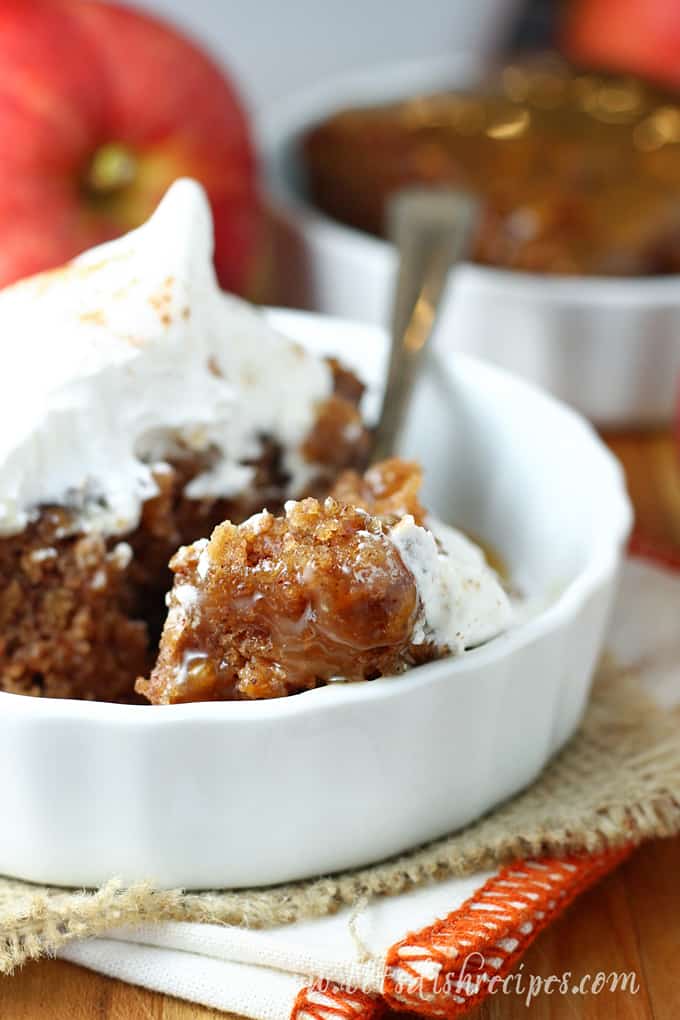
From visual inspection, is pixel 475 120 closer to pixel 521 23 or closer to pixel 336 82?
pixel 336 82

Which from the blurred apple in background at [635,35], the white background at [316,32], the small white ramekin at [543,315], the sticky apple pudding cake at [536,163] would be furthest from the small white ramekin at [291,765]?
the blurred apple in background at [635,35]

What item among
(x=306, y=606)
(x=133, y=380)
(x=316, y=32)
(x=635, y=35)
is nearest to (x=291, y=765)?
(x=306, y=606)

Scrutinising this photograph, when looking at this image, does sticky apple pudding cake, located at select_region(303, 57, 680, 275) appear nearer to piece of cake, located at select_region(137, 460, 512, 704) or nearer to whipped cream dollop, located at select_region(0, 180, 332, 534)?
whipped cream dollop, located at select_region(0, 180, 332, 534)

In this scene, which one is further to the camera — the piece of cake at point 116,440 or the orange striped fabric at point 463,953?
the piece of cake at point 116,440

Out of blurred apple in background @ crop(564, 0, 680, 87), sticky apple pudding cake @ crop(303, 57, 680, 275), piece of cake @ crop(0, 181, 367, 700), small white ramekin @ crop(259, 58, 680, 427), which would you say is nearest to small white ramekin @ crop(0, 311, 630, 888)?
piece of cake @ crop(0, 181, 367, 700)

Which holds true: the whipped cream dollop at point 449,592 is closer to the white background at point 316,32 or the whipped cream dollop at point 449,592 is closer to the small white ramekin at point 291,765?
the small white ramekin at point 291,765

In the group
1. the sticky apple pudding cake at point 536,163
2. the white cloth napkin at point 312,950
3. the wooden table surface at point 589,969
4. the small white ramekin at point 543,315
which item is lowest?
the wooden table surface at point 589,969

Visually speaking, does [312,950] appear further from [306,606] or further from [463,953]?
Result: [306,606]

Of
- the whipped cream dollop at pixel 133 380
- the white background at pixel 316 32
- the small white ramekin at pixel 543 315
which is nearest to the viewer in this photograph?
the whipped cream dollop at pixel 133 380
